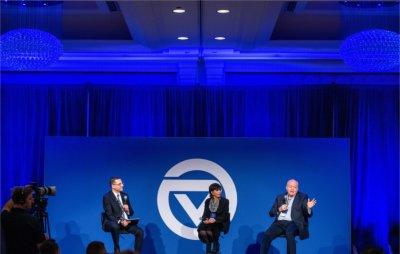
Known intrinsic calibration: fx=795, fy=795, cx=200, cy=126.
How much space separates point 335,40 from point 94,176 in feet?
13.7

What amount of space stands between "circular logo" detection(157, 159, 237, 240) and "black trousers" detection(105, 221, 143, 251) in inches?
42.0

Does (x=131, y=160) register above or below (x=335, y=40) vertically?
below

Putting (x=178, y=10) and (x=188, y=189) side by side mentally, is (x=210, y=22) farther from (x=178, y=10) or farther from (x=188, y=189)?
(x=188, y=189)

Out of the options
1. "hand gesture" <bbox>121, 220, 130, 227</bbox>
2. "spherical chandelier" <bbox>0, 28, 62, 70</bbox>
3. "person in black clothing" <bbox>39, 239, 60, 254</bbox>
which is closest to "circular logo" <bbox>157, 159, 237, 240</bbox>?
"hand gesture" <bbox>121, 220, 130, 227</bbox>

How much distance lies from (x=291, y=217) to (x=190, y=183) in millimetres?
1987

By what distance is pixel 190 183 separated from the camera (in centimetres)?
1181

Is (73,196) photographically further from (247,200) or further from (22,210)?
(22,210)

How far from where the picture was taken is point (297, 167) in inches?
465

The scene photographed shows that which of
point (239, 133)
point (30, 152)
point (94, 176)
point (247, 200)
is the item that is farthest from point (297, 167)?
point (30, 152)

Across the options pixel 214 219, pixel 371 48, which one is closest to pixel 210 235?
pixel 214 219

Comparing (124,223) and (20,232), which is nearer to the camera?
(20,232)

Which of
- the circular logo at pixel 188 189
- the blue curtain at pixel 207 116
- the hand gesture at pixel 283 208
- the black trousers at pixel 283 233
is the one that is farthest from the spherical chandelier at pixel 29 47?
the blue curtain at pixel 207 116

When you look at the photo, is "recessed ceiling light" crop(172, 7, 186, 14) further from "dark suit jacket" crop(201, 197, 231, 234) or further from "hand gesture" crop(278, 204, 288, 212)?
"hand gesture" crop(278, 204, 288, 212)

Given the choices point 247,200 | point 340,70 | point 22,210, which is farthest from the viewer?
point 340,70
